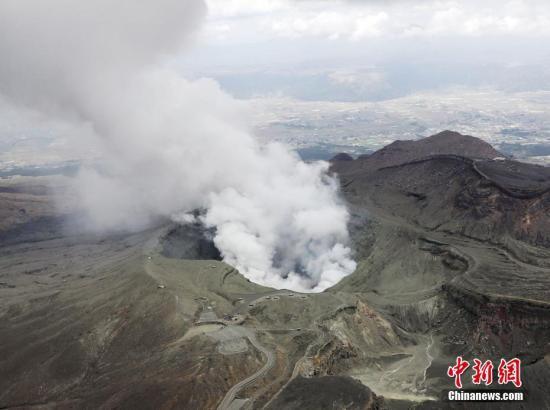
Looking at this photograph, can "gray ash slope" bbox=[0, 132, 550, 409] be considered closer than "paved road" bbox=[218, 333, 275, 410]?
No

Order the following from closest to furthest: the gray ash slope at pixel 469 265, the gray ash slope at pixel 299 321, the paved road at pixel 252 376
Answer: the paved road at pixel 252 376, the gray ash slope at pixel 299 321, the gray ash slope at pixel 469 265

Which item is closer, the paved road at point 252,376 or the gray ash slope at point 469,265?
the paved road at point 252,376

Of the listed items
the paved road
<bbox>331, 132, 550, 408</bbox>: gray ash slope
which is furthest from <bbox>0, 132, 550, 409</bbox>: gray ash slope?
the paved road

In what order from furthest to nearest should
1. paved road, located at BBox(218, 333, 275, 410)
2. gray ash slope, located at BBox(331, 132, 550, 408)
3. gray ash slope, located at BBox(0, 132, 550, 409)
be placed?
gray ash slope, located at BBox(331, 132, 550, 408), gray ash slope, located at BBox(0, 132, 550, 409), paved road, located at BBox(218, 333, 275, 410)

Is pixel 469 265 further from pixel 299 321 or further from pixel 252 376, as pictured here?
pixel 252 376

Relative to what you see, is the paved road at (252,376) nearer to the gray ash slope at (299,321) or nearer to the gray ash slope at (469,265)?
the gray ash slope at (299,321)

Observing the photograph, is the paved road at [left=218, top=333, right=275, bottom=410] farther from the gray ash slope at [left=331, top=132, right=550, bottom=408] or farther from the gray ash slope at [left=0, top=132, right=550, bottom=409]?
the gray ash slope at [left=331, top=132, right=550, bottom=408]

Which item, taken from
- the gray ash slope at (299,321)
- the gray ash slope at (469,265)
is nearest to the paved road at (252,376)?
the gray ash slope at (299,321)

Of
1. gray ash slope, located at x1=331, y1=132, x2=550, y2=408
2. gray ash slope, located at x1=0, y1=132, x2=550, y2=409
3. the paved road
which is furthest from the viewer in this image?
gray ash slope, located at x1=331, y1=132, x2=550, y2=408

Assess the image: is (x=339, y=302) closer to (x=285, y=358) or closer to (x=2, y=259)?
(x=285, y=358)
